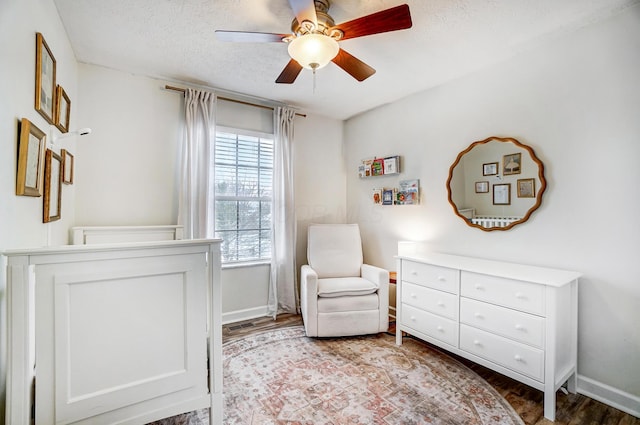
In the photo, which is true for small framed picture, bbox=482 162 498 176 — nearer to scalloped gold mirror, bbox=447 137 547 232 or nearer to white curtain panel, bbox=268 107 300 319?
scalloped gold mirror, bbox=447 137 547 232

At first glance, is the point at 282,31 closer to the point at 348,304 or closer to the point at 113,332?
the point at 113,332

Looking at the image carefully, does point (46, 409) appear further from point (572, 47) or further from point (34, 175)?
point (572, 47)

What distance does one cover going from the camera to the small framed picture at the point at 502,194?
2385 millimetres

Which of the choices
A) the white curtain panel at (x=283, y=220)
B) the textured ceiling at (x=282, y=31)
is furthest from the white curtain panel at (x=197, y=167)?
the white curtain panel at (x=283, y=220)

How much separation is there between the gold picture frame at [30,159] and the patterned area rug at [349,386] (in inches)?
56.6

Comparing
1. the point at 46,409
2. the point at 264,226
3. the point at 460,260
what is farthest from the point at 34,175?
the point at 460,260

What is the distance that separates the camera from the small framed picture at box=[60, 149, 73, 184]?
206cm

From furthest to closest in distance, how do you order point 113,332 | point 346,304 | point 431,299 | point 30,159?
point 346,304, point 431,299, point 30,159, point 113,332

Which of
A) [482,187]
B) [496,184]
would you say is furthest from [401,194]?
[496,184]

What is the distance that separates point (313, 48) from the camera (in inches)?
66.3

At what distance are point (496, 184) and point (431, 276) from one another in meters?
0.92

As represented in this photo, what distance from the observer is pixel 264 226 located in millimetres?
3502

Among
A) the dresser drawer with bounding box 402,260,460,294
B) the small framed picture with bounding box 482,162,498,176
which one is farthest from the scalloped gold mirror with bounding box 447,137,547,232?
the dresser drawer with bounding box 402,260,460,294

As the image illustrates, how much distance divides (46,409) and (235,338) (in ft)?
5.75
